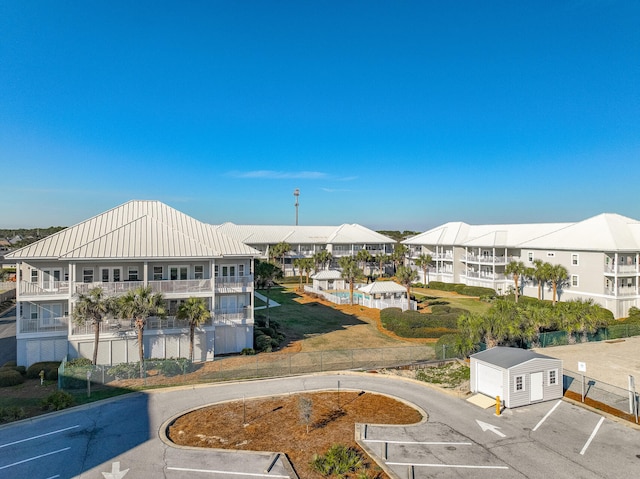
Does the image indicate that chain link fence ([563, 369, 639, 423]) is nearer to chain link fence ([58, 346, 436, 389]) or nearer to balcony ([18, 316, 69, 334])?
chain link fence ([58, 346, 436, 389])

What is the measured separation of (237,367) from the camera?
26297 mm

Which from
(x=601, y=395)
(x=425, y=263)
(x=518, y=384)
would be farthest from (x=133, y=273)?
(x=425, y=263)

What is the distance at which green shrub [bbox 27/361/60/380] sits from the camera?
24547 mm

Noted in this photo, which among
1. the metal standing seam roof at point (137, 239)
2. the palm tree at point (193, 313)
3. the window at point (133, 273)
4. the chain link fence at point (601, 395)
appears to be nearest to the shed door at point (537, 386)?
the chain link fence at point (601, 395)

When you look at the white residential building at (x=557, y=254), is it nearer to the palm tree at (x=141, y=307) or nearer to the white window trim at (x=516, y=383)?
the white window trim at (x=516, y=383)

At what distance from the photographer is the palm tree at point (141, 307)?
25.0 meters

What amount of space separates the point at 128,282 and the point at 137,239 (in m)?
3.05

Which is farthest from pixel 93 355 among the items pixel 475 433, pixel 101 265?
pixel 475 433

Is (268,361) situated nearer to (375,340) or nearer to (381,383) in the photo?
(381,383)

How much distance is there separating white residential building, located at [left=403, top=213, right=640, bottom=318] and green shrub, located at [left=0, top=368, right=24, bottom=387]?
49.9 m

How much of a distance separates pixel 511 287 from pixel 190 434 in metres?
47.6

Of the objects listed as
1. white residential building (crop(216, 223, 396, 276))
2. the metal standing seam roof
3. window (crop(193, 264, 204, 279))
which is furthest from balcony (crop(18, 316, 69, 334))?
white residential building (crop(216, 223, 396, 276))

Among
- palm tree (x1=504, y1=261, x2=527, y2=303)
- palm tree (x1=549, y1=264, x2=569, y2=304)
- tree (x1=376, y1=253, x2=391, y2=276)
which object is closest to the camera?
palm tree (x1=549, y1=264, x2=569, y2=304)

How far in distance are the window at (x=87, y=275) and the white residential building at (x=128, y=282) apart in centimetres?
6
